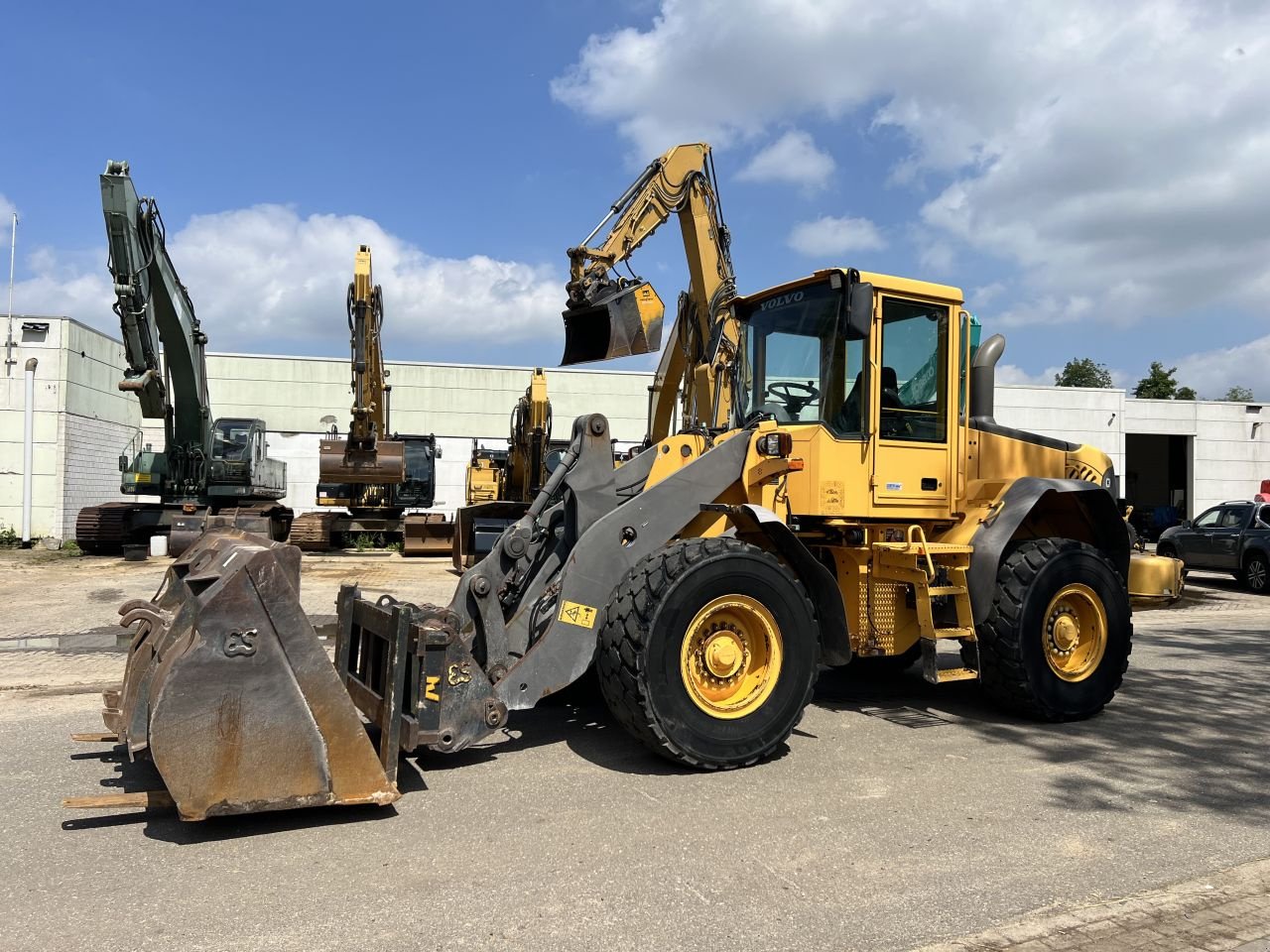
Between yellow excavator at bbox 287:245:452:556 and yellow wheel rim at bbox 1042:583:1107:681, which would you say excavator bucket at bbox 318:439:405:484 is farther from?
yellow wheel rim at bbox 1042:583:1107:681

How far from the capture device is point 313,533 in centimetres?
2231

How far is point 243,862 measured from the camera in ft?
12.7

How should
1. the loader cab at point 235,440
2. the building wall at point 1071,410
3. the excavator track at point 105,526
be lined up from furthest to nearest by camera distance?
1. the building wall at point 1071,410
2. the loader cab at point 235,440
3. the excavator track at point 105,526

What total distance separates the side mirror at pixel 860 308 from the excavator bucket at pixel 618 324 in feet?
14.7

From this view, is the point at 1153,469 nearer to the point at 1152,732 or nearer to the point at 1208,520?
the point at 1208,520

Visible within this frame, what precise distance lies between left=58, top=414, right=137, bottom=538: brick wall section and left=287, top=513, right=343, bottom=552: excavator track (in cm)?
792

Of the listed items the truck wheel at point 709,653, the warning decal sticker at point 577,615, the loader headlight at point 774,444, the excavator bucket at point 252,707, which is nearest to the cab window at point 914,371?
the loader headlight at point 774,444

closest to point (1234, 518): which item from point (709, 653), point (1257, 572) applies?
point (1257, 572)

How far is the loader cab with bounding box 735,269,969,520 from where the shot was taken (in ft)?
19.9

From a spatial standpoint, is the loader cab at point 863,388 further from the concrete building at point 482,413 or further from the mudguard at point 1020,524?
the concrete building at point 482,413

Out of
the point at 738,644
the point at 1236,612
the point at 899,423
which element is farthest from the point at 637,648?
the point at 1236,612

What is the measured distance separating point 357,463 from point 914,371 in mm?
17320

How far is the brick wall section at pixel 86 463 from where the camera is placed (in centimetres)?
2619

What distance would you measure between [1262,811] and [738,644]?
109 inches
